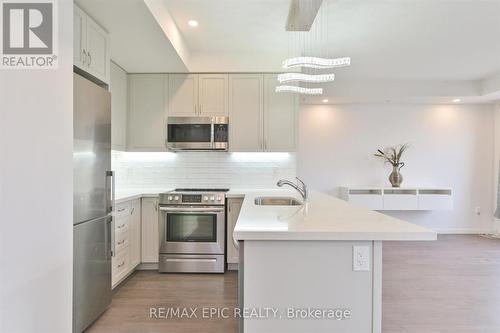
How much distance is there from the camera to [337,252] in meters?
1.38

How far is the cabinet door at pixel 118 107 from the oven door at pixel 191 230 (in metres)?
1.01

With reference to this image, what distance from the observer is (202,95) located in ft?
12.6

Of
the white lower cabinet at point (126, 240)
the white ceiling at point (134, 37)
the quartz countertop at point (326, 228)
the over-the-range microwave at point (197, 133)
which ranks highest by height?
the white ceiling at point (134, 37)

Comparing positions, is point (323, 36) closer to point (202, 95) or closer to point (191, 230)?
point (202, 95)

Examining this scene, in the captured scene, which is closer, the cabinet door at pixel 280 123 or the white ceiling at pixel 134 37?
the white ceiling at pixel 134 37

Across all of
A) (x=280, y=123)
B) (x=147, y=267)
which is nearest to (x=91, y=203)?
(x=147, y=267)

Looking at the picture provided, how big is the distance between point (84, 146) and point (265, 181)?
98.2 inches

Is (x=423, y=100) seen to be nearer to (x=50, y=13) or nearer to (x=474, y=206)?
(x=474, y=206)

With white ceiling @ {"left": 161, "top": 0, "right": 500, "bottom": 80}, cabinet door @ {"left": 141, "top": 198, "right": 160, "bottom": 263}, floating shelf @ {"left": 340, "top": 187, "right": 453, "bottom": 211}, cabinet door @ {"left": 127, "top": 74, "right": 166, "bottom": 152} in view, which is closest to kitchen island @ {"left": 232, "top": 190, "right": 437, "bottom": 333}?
white ceiling @ {"left": 161, "top": 0, "right": 500, "bottom": 80}

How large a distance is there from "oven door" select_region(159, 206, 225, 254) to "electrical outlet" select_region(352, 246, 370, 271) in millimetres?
2210

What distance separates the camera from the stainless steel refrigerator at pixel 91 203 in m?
1.94

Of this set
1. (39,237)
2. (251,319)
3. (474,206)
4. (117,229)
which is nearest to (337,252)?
(251,319)

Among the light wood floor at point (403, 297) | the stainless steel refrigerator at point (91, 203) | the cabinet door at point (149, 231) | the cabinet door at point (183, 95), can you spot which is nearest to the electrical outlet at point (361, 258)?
the light wood floor at point (403, 297)

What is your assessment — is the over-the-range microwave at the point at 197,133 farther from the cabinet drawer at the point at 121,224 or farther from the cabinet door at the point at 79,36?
the cabinet door at the point at 79,36
